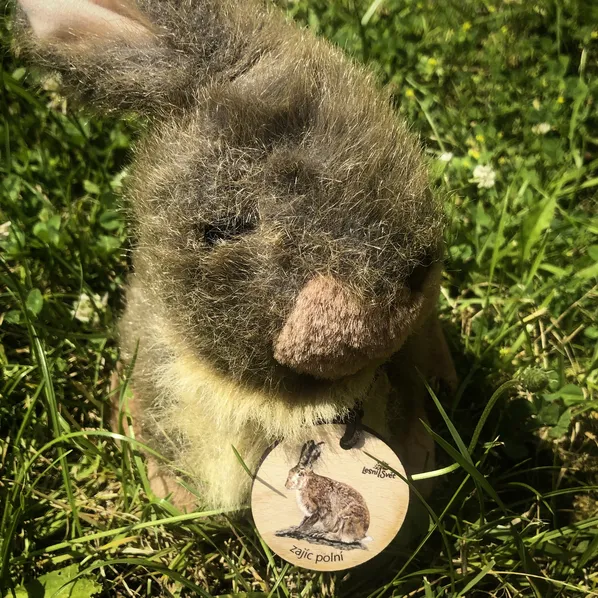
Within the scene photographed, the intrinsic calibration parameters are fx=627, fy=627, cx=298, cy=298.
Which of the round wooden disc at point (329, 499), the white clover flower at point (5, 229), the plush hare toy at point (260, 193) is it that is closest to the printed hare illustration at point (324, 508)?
the round wooden disc at point (329, 499)

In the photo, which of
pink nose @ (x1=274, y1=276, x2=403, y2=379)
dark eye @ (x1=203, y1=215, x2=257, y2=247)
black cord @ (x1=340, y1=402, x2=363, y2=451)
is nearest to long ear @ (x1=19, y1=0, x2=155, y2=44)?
dark eye @ (x1=203, y1=215, x2=257, y2=247)

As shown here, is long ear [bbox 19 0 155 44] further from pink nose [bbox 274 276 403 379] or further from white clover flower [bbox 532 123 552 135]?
white clover flower [bbox 532 123 552 135]

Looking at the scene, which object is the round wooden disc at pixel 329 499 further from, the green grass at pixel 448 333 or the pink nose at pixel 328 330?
the pink nose at pixel 328 330

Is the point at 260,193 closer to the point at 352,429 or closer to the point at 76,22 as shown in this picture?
the point at 76,22

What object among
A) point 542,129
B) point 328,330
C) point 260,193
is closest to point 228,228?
point 260,193

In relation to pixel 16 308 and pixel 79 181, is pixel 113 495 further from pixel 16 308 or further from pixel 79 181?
pixel 79 181

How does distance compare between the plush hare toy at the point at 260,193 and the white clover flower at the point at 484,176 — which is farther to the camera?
the white clover flower at the point at 484,176

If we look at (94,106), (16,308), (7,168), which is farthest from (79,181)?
(94,106)
